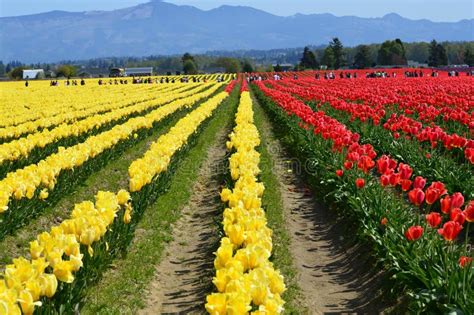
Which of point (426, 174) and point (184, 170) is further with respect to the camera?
point (184, 170)

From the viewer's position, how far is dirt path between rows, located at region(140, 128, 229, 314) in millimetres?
6641

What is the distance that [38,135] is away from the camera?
45.2ft

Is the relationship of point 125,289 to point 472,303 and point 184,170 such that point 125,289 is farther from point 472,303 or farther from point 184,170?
point 184,170

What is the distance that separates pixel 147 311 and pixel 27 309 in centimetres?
236

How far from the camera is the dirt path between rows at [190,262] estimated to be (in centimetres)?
664

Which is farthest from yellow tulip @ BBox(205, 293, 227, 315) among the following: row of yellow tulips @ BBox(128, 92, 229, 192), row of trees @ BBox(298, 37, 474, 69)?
row of trees @ BBox(298, 37, 474, 69)

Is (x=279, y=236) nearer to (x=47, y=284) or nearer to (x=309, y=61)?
(x=47, y=284)

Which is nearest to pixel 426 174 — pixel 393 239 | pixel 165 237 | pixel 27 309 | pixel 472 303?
pixel 393 239

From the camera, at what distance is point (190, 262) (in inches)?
315

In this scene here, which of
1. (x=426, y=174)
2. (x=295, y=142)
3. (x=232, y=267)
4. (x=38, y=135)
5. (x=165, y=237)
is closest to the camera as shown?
(x=232, y=267)

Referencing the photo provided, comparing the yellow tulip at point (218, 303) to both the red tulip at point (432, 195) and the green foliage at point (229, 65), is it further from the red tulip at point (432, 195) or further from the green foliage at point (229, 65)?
the green foliage at point (229, 65)

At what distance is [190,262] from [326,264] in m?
1.93

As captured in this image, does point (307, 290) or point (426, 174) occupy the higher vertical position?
point (426, 174)

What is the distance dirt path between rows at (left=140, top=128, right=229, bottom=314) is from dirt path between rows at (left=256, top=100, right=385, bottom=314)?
4.10 feet
